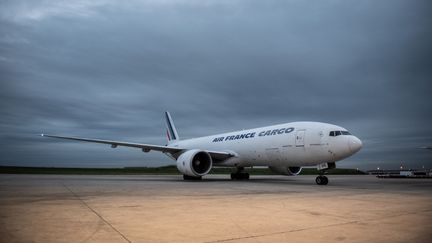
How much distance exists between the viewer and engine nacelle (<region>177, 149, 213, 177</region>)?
1848 cm

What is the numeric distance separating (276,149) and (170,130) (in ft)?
57.9

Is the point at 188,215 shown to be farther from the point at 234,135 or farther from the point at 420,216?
the point at 234,135

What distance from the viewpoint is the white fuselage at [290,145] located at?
1466cm

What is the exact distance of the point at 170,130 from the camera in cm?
3319

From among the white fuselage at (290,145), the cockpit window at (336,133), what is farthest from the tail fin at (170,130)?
the cockpit window at (336,133)

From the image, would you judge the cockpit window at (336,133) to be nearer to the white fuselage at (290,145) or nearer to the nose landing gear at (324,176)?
the white fuselage at (290,145)

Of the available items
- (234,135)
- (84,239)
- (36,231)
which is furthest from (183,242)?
(234,135)

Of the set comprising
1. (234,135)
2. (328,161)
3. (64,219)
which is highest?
(234,135)

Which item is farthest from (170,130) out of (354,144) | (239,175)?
(354,144)

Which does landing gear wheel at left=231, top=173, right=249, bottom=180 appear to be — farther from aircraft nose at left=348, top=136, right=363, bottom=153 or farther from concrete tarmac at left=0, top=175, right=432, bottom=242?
concrete tarmac at left=0, top=175, right=432, bottom=242

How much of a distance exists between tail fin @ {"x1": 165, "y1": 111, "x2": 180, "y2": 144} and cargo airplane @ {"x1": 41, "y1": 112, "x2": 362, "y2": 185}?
7038 millimetres

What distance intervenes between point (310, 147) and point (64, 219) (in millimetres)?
12854

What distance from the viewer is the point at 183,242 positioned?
3568mm

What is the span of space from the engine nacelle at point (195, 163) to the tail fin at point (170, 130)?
1253cm
